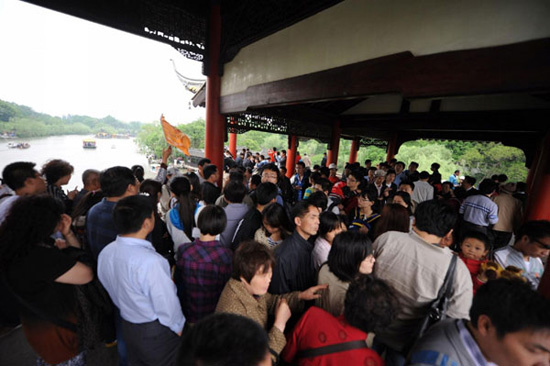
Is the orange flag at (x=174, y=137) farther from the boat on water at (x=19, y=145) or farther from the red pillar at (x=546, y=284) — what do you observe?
the red pillar at (x=546, y=284)

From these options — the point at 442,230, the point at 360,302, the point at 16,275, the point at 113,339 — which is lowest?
the point at 113,339

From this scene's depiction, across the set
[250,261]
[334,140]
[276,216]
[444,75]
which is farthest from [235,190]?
[334,140]

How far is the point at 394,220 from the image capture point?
2.24 m

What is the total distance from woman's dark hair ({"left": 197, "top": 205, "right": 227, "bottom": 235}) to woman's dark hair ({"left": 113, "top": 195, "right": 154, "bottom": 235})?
334mm

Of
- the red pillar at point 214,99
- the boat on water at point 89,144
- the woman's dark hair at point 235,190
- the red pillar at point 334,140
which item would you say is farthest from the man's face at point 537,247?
the boat on water at point 89,144

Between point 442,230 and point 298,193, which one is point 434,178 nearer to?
point 298,193

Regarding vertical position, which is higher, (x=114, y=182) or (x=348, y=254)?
(x=114, y=182)

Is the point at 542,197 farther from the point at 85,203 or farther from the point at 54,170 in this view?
the point at 54,170

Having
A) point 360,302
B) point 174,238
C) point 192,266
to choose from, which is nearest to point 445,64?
point 360,302

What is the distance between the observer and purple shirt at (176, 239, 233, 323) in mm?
1592

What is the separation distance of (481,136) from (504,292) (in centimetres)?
987

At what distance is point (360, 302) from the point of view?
0.99 m

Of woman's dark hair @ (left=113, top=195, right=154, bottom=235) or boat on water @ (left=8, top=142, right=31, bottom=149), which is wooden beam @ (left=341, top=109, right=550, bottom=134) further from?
boat on water @ (left=8, top=142, right=31, bottom=149)

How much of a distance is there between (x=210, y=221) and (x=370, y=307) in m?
1.13
